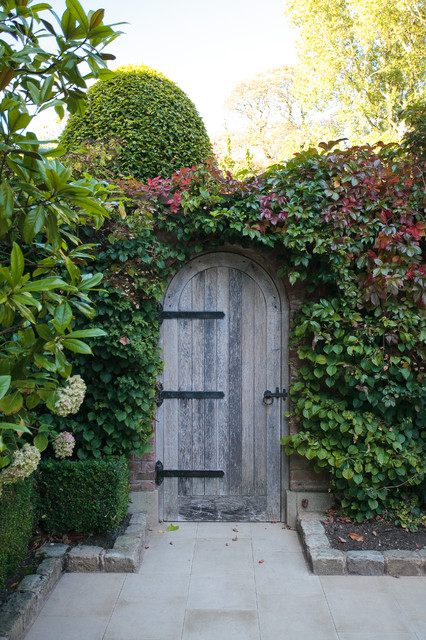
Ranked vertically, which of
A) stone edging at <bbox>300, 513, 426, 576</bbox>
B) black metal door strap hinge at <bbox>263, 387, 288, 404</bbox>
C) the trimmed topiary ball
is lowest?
stone edging at <bbox>300, 513, 426, 576</bbox>

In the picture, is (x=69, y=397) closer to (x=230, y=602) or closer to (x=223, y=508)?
(x=230, y=602)

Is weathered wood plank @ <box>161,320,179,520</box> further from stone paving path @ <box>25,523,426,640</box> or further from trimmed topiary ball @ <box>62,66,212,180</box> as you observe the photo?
trimmed topiary ball @ <box>62,66,212,180</box>

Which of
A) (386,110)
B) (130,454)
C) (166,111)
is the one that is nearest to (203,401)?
(130,454)

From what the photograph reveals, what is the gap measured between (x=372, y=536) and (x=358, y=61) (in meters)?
15.8

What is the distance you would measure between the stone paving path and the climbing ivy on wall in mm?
723

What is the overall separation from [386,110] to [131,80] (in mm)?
13131

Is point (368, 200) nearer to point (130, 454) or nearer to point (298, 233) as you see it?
point (298, 233)

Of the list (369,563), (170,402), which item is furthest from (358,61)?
(369,563)

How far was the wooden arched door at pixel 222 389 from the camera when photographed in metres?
4.31

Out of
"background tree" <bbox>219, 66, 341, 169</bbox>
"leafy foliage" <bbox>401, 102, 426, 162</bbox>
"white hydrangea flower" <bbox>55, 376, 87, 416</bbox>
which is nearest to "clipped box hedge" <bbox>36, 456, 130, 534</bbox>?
"white hydrangea flower" <bbox>55, 376, 87, 416</bbox>

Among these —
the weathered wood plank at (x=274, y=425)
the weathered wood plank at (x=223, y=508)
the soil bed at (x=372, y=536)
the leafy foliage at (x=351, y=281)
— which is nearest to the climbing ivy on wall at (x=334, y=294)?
the leafy foliage at (x=351, y=281)

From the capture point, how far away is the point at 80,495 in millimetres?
3707

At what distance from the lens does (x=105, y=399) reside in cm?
398

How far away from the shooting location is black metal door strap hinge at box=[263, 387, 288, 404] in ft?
14.1
